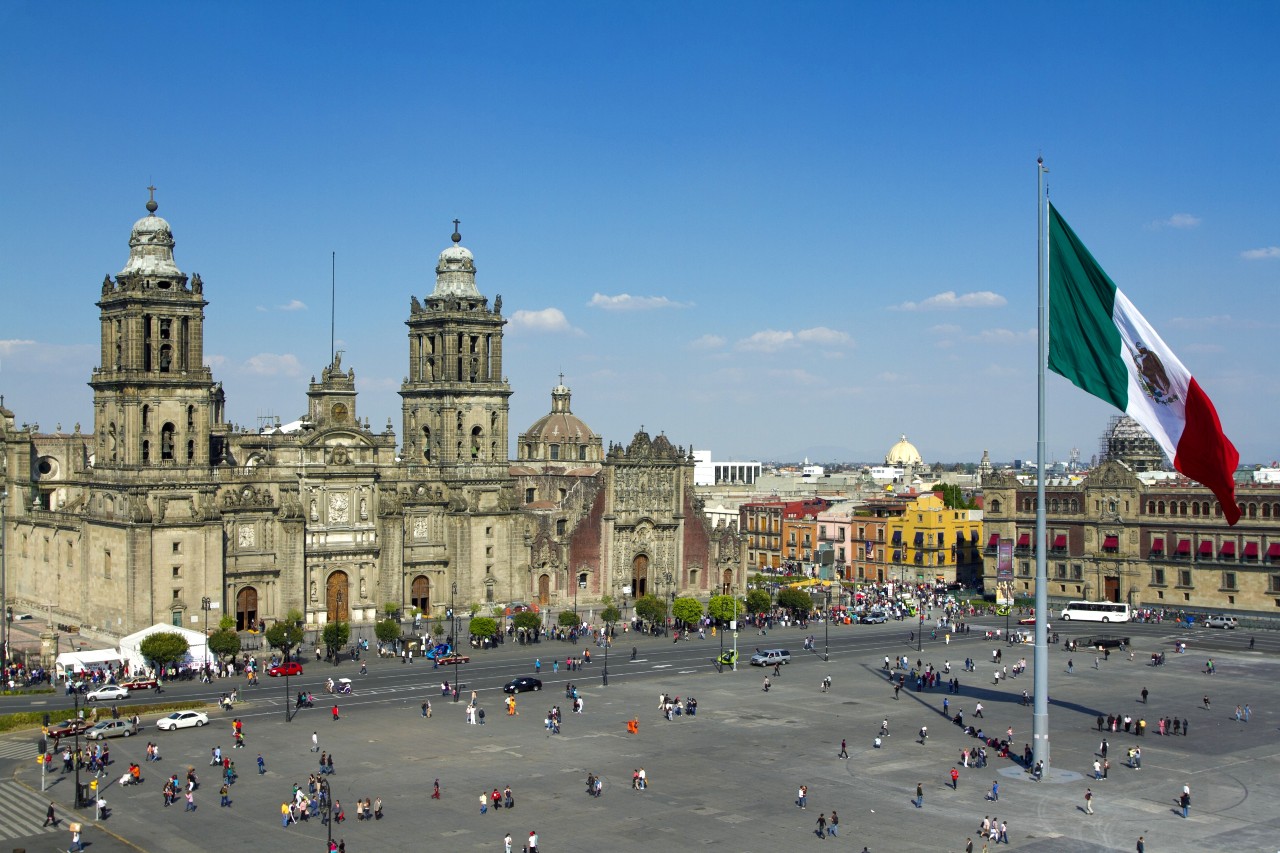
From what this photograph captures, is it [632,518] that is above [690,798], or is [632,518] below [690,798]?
above

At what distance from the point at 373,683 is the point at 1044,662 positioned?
132ft

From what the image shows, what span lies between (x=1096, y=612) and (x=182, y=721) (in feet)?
235

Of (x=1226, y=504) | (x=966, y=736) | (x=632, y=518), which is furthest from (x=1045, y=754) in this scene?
(x=632, y=518)

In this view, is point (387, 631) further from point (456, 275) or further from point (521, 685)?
point (456, 275)

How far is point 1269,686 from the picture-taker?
270 feet

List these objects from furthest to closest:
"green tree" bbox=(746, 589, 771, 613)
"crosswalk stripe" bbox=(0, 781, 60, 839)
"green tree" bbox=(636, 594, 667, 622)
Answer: "green tree" bbox=(746, 589, 771, 613) < "green tree" bbox=(636, 594, 667, 622) < "crosswalk stripe" bbox=(0, 781, 60, 839)

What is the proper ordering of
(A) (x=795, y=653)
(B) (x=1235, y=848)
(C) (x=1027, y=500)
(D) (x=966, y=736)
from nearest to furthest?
(B) (x=1235, y=848) < (D) (x=966, y=736) < (A) (x=795, y=653) < (C) (x=1027, y=500)

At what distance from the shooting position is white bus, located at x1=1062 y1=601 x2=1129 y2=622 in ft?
373

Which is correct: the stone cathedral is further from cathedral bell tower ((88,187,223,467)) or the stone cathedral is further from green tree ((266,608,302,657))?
green tree ((266,608,302,657))

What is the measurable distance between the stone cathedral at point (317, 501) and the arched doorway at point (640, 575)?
126 millimetres

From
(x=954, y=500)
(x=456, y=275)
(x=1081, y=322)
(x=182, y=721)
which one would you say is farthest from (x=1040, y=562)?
(x=954, y=500)

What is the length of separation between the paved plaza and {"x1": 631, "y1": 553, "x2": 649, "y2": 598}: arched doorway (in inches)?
1311

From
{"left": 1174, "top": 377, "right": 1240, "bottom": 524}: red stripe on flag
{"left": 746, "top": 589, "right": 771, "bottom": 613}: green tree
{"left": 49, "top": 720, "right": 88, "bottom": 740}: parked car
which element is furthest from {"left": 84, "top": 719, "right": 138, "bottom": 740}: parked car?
{"left": 746, "top": 589, "right": 771, "bottom": 613}: green tree

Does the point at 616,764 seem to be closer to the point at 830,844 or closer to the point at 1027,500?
the point at 830,844
